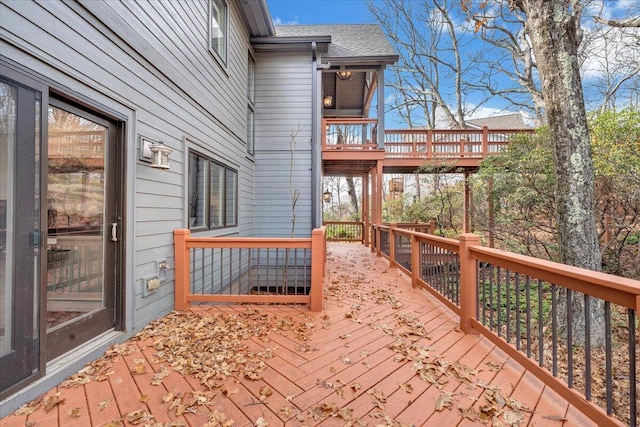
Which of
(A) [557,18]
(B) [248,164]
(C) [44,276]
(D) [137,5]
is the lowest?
(C) [44,276]

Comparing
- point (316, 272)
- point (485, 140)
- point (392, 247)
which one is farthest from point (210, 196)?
point (485, 140)

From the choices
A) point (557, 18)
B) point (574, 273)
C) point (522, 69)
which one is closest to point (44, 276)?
point (574, 273)

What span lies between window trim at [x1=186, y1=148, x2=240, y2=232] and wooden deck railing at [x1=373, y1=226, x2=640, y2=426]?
129 inches

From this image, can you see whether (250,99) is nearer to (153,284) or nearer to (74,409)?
(153,284)

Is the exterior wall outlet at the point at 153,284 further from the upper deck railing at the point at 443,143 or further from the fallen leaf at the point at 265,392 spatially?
the upper deck railing at the point at 443,143

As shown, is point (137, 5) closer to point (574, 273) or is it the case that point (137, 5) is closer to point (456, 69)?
point (574, 273)

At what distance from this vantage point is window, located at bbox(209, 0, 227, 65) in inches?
189

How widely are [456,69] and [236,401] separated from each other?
18294mm

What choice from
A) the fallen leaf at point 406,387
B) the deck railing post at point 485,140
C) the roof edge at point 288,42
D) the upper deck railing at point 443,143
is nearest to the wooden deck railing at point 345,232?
the upper deck railing at point 443,143

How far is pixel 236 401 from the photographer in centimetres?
184

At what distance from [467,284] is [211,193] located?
3938 millimetres

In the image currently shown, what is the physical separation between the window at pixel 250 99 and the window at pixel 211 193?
1510 mm

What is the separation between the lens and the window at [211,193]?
4195 millimetres

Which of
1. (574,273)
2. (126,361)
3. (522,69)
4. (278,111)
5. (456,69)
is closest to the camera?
(574,273)
